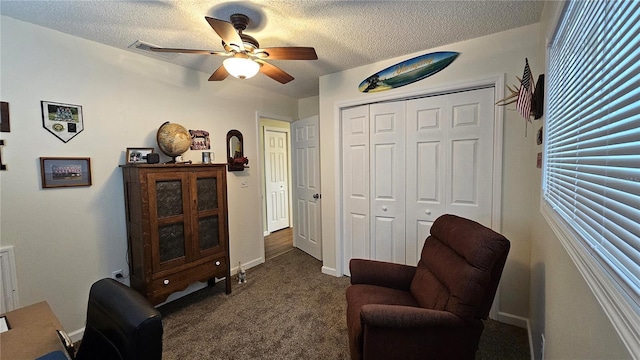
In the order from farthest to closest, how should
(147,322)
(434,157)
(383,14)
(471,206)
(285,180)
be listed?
(285,180) < (434,157) < (471,206) < (383,14) < (147,322)

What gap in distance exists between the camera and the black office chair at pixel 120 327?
0.84 m

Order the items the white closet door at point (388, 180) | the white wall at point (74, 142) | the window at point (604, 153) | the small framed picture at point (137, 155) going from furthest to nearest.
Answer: the white closet door at point (388, 180) < the small framed picture at point (137, 155) < the white wall at point (74, 142) < the window at point (604, 153)

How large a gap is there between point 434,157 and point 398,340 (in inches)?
64.3

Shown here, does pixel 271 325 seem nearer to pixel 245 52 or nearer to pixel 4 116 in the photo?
pixel 245 52

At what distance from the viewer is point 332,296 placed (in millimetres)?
2594

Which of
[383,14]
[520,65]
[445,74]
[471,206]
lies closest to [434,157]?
[471,206]

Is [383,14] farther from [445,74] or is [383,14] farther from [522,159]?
[522,159]

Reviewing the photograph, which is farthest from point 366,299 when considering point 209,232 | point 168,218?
point 168,218

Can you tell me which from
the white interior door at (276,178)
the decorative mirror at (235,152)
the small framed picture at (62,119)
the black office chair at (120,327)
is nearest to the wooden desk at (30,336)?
the black office chair at (120,327)

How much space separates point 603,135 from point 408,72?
197 cm

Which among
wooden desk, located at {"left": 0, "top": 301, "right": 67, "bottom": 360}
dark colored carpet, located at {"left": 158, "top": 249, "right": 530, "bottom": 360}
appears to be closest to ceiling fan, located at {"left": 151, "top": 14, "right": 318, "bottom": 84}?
wooden desk, located at {"left": 0, "top": 301, "right": 67, "bottom": 360}

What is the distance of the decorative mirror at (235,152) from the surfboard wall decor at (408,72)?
1585 mm

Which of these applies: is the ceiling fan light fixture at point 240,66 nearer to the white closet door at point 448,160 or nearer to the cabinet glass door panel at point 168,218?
the cabinet glass door panel at point 168,218

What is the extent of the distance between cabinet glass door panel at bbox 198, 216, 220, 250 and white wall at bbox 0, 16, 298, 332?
63 centimetres
